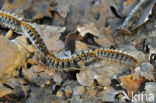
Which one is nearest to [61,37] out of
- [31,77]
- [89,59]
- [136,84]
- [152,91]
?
[89,59]

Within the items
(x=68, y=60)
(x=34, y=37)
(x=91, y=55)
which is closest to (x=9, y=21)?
(x=34, y=37)

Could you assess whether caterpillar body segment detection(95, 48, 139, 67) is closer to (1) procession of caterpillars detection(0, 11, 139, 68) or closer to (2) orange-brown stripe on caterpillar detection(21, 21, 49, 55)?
(1) procession of caterpillars detection(0, 11, 139, 68)

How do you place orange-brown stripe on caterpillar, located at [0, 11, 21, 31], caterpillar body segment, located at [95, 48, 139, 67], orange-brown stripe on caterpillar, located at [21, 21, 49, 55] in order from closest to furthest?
caterpillar body segment, located at [95, 48, 139, 67] < orange-brown stripe on caterpillar, located at [21, 21, 49, 55] < orange-brown stripe on caterpillar, located at [0, 11, 21, 31]

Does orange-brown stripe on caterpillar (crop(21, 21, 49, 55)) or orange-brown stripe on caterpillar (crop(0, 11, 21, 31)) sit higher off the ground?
orange-brown stripe on caterpillar (crop(0, 11, 21, 31))

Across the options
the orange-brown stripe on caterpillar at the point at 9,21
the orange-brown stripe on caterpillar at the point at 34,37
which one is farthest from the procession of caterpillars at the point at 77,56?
the orange-brown stripe on caterpillar at the point at 9,21

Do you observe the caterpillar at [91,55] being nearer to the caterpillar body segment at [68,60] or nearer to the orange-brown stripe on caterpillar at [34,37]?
the caterpillar body segment at [68,60]

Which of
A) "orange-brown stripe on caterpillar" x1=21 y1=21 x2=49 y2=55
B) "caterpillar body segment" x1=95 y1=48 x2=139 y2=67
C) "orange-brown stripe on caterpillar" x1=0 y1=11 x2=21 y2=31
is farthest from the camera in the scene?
"orange-brown stripe on caterpillar" x1=0 y1=11 x2=21 y2=31

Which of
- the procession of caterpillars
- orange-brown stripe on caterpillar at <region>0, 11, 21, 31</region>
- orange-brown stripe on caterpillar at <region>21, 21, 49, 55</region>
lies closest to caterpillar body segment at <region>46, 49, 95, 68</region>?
the procession of caterpillars
